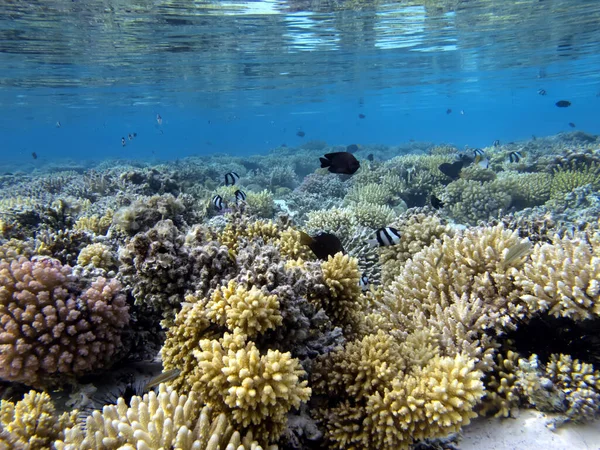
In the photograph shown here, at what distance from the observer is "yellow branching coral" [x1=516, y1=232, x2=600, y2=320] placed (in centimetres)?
301

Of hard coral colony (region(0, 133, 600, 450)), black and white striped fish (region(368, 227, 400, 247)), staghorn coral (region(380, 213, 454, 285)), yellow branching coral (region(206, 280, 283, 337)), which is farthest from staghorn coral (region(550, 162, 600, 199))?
yellow branching coral (region(206, 280, 283, 337))

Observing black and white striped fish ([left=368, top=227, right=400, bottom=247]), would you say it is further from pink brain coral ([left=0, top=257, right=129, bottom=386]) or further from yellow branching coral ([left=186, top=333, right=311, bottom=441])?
pink brain coral ([left=0, top=257, right=129, bottom=386])

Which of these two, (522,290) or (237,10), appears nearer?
(522,290)

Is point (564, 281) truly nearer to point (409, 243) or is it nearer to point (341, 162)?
point (409, 243)

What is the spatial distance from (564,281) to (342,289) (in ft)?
6.77

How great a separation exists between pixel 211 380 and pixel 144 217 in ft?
12.2

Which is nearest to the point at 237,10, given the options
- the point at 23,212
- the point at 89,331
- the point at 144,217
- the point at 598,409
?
the point at 23,212

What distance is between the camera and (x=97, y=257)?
462 centimetres

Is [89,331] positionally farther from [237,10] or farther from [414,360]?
[237,10]

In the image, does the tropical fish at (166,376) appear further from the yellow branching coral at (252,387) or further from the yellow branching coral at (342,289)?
the yellow branching coral at (342,289)

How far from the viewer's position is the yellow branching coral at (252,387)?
7.55 feet

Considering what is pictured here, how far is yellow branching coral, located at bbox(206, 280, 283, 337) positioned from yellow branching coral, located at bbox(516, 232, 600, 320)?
2386 millimetres

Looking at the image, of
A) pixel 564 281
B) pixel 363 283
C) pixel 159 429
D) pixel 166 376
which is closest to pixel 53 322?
pixel 166 376

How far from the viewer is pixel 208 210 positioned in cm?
988
